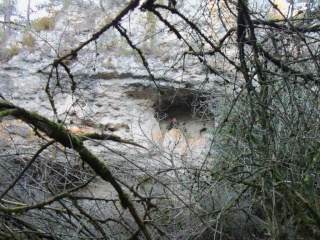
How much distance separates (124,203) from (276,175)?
1035 mm

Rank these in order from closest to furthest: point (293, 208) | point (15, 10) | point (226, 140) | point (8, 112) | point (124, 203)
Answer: point (8, 112) → point (124, 203) → point (293, 208) → point (226, 140) → point (15, 10)

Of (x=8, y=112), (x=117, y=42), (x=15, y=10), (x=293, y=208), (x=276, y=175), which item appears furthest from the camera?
(x=15, y=10)

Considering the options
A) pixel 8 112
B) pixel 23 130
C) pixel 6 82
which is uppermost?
pixel 6 82

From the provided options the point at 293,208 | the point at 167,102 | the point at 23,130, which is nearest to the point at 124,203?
the point at 293,208

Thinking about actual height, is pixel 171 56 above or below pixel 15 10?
below

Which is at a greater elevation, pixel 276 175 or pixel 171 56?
pixel 171 56

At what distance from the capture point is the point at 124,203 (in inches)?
71.1

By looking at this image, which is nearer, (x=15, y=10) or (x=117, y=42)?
(x=117, y=42)

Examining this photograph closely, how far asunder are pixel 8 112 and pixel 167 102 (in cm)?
598

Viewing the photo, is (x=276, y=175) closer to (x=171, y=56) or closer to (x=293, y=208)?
(x=293, y=208)

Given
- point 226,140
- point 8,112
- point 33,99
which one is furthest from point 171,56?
point 8,112

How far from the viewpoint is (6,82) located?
673 cm

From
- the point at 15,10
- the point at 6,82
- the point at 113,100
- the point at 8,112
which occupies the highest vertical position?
A: the point at 15,10

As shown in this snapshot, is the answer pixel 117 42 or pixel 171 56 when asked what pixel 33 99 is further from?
pixel 171 56
